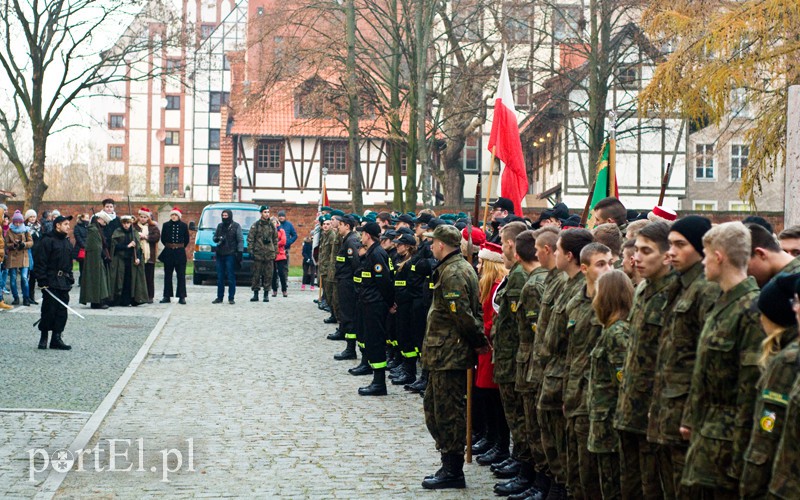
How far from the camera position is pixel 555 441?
7660mm

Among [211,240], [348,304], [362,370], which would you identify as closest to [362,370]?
[362,370]

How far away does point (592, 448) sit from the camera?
259 inches

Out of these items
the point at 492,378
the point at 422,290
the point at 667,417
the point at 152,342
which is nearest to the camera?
the point at 667,417

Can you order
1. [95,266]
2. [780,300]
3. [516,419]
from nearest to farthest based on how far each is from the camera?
[780,300] → [516,419] → [95,266]

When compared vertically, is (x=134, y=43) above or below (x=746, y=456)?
above

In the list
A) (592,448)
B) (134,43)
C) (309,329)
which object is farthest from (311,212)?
(592,448)

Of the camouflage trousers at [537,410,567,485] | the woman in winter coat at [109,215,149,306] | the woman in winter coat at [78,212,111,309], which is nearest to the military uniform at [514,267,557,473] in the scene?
the camouflage trousers at [537,410,567,485]

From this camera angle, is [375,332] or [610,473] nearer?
[610,473]

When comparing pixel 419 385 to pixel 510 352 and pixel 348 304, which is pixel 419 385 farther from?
pixel 510 352

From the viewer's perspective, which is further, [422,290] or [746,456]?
[422,290]

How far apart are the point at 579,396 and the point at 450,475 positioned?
207 cm

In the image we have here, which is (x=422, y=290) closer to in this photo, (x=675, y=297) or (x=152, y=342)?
(x=152, y=342)

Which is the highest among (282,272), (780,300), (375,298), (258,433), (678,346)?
(780,300)

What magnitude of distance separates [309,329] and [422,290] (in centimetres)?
703
